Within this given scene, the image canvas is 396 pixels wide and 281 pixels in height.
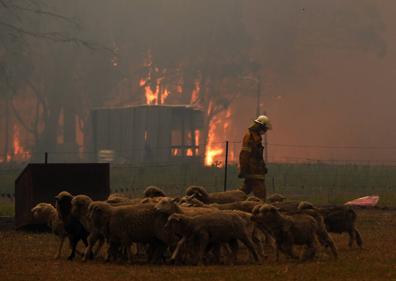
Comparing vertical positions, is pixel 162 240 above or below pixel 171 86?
below

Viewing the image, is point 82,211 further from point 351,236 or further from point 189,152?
point 189,152

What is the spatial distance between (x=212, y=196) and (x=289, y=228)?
3.80 m

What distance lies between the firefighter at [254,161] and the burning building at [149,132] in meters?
36.3

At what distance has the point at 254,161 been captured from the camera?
22.4 metres

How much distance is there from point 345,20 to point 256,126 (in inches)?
3030

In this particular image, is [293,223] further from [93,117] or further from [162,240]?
[93,117]

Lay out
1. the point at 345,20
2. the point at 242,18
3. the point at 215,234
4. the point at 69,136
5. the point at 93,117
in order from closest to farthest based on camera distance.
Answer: the point at 215,234 < the point at 93,117 < the point at 69,136 < the point at 345,20 < the point at 242,18

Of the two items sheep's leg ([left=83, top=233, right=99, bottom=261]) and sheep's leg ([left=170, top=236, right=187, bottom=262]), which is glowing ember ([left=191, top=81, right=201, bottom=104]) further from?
sheep's leg ([left=170, top=236, right=187, bottom=262])

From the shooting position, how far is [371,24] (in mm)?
100375

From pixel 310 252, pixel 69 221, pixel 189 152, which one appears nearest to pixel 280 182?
pixel 189 152

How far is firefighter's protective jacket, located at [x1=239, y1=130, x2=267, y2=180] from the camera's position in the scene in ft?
73.4

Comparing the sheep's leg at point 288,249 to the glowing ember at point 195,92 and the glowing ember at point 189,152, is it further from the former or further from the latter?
the glowing ember at point 195,92

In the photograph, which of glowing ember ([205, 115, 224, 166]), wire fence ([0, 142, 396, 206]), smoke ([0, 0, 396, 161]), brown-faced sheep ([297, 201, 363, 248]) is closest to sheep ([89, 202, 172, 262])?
brown-faced sheep ([297, 201, 363, 248])

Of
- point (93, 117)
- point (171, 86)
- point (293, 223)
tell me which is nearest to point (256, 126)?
point (293, 223)
